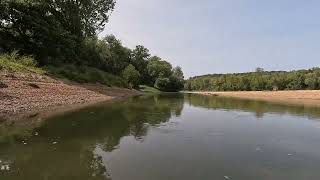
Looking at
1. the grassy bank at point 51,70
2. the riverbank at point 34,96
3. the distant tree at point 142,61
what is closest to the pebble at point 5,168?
the riverbank at point 34,96

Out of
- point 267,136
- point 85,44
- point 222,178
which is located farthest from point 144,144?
point 85,44

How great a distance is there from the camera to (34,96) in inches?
1101

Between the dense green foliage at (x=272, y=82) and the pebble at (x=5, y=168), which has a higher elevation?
the dense green foliage at (x=272, y=82)

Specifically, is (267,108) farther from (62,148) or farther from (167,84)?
(167,84)

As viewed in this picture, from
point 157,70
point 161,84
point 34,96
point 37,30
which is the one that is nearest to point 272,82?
point 157,70

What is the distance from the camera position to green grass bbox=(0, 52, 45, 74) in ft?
107

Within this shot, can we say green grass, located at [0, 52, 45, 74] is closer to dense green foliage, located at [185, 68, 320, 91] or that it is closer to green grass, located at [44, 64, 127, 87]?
green grass, located at [44, 64, 127, 87]

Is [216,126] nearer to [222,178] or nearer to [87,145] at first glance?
[87,145]

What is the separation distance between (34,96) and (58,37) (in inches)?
828

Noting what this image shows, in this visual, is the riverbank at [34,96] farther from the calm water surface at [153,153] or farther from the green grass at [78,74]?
the green grass at [78,74]

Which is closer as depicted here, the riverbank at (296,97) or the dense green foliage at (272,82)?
the riverbank at (296,97)

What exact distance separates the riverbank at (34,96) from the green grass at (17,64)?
3.25 feet

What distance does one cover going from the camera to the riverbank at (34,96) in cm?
2208

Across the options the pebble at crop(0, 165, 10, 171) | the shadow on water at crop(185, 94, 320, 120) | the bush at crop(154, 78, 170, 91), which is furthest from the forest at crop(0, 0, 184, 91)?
the bush at crop(154, 78, 170, 91)
